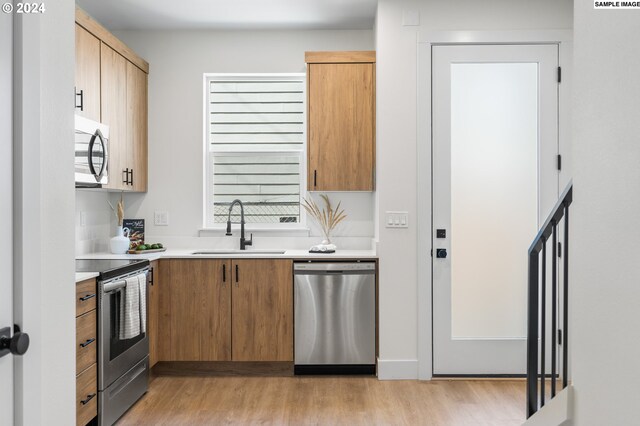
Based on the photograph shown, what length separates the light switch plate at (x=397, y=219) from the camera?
3564mm

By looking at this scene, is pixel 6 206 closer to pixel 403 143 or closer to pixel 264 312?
pixel 264 312

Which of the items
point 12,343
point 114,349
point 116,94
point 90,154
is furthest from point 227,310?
point 12,343

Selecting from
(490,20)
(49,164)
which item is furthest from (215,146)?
(49,164)

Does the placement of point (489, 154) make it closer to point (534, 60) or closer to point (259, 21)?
point (534, 60)

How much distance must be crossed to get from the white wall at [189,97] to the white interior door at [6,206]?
10.0ft

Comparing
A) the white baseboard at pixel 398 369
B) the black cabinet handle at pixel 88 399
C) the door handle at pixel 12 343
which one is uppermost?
the door handle at pixel 12 343

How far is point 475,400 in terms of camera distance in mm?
3158

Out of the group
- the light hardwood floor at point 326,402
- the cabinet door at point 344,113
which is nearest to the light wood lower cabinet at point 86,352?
the light hardwood floor at point 326,402

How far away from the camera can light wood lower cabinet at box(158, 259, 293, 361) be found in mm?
3600

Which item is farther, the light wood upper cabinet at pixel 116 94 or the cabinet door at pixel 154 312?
the cabinet door at pixel 154 312

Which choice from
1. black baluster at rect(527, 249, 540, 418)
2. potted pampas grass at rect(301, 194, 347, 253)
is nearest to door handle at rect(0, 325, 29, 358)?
black baluster at rect(527, 249, 540, 418)

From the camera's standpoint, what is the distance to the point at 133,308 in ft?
9.74

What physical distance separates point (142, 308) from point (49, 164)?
6.45 ft

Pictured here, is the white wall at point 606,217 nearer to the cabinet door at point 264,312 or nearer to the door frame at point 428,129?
the door frame at point 428,129
